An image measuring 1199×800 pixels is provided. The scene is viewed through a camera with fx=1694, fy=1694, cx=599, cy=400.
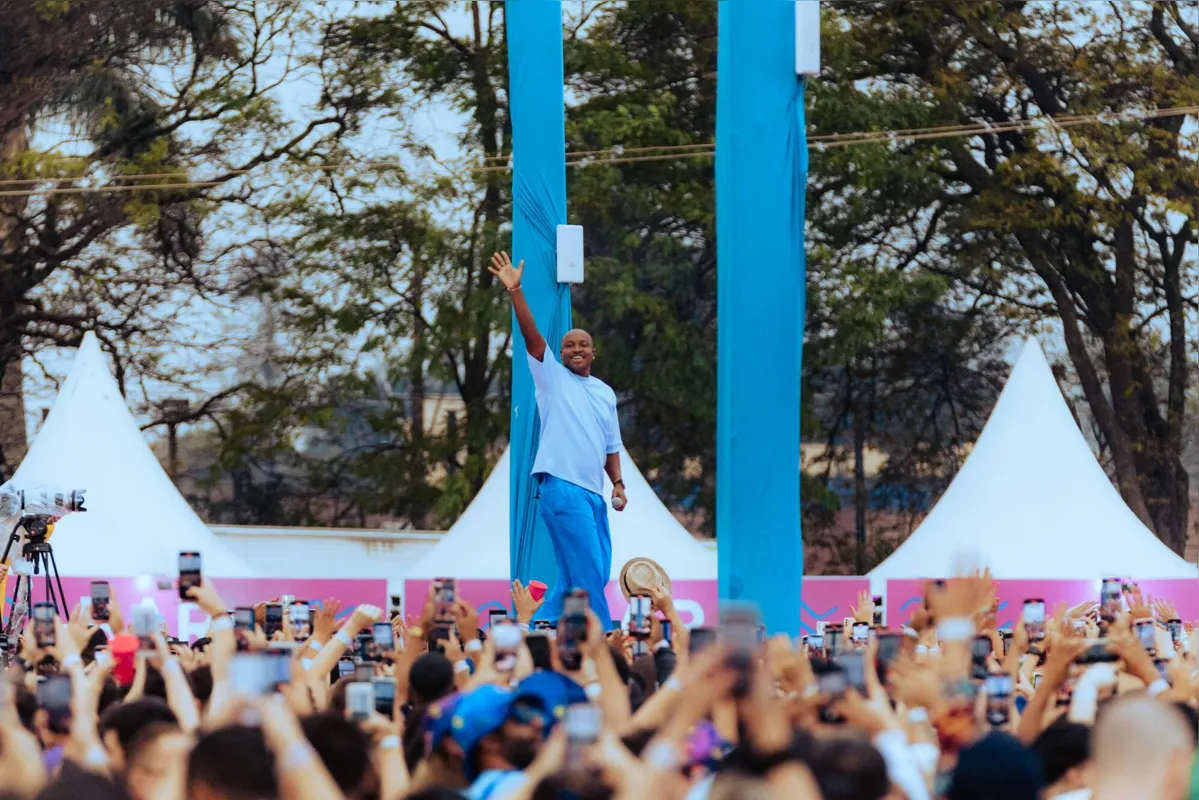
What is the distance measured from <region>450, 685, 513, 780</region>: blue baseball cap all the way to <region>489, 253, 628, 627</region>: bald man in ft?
11.0

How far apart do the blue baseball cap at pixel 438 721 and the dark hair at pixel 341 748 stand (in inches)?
8.3

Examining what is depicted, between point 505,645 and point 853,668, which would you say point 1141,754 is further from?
point 505,645

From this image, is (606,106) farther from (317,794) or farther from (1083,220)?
(317,794)

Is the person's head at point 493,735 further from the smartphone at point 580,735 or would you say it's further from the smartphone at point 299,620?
the smartphone at point 299,620

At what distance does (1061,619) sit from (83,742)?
272cm

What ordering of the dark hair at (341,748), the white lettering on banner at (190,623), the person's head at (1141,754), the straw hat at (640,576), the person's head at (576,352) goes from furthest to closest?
the white lettering on banner at (190,623)
the straw hat at (640,576)
the person's head at (576,352)
the dark hair at (341,748)
the person's head at (1141,754)

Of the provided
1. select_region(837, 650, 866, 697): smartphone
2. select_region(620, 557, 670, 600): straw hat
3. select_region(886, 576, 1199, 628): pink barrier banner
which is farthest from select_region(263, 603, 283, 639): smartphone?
select_region(886, 576, 1199, 628): pink barrier banner

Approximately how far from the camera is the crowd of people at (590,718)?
240cm

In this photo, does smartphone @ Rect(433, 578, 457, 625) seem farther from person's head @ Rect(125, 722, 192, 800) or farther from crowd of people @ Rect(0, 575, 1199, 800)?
person's head @ Rect(125, 722, 192, 800)

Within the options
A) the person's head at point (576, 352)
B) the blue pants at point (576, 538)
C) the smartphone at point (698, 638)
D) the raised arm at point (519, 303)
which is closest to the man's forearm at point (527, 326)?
the raised arm at point (519, 303)

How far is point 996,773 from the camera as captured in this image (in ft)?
7.81

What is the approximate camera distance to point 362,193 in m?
15.6

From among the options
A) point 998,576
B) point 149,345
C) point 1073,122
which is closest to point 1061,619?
point 998,576

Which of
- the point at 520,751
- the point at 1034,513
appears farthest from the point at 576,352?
the point at 1034,513
